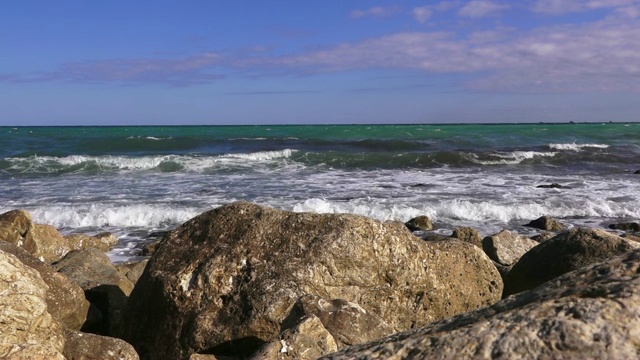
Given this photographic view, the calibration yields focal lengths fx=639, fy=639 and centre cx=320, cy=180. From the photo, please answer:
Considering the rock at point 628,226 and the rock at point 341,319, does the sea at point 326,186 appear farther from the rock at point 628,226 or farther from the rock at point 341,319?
the rock at point 341,319

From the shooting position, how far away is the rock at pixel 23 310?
3.84 meters

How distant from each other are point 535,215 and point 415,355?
1238 centimetres

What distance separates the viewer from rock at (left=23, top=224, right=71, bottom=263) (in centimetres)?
870

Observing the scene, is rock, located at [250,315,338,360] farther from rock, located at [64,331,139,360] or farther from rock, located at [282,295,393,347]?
rock, located at [64,331,139,360]

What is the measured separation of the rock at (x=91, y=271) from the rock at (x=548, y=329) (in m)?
4.49

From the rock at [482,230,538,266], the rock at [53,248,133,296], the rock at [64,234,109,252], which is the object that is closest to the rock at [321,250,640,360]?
the rock at [53,248,133,296]

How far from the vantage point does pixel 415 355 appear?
6.23ft

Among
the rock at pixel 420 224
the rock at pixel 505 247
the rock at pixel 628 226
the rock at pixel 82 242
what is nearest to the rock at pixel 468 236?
the rock at pixel 505 247

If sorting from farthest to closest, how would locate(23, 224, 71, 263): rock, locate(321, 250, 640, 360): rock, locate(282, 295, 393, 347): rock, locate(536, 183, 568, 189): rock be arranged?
locate(536, 183, 568, 189): rock
locate(23, 224, 71, 263): rock
locate(282, 295, 393, 347): rock
locate(321, 250, 640, 360): rock

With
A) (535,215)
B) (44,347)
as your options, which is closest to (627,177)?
(535,215)

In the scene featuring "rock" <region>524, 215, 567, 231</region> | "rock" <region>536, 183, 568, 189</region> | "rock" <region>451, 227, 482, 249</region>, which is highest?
"rock" <region>451, 227, 482, 249</region>

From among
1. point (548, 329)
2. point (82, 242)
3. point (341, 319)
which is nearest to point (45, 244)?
point (82, 242)

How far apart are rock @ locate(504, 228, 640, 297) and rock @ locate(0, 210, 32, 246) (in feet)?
20.7

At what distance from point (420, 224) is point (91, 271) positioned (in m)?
7.03
